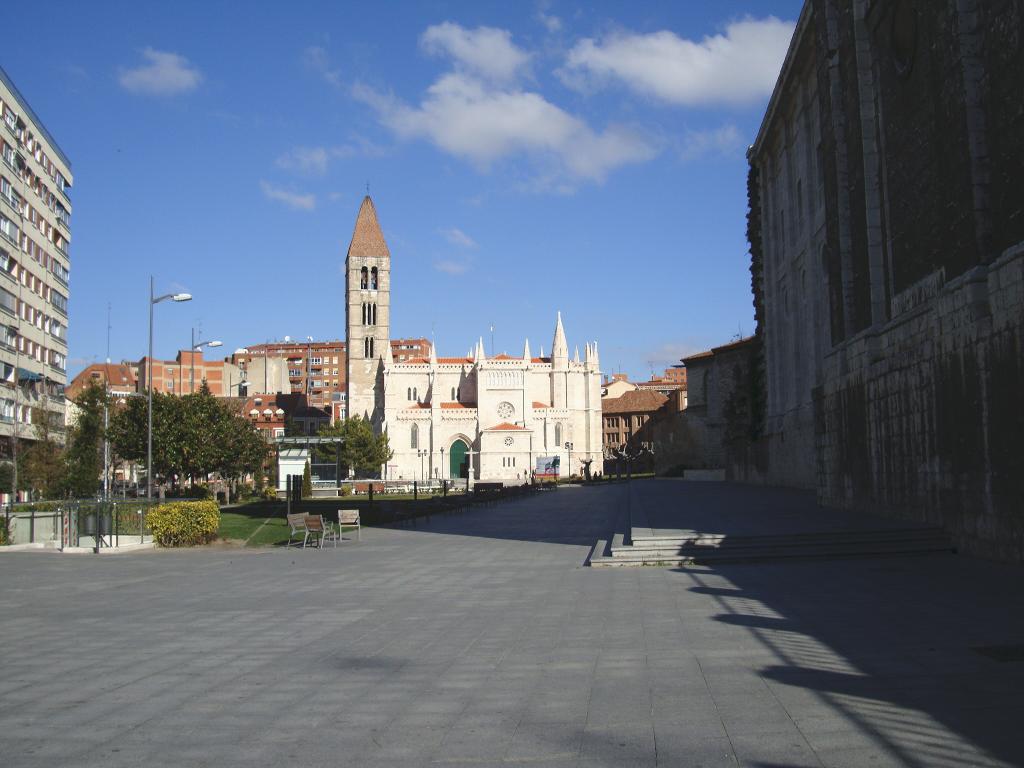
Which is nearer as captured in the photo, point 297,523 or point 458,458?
point 297,523

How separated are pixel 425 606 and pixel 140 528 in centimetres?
1191

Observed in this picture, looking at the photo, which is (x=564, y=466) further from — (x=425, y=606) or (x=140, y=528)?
(x=425, y=606)

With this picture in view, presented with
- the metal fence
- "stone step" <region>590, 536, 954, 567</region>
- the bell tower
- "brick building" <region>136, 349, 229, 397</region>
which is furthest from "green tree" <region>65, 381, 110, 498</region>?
"brick building" <region>136, 349, 229, 397</region>

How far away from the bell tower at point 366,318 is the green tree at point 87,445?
5681cm

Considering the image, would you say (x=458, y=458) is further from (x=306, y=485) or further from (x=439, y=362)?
(x=306, y=485)

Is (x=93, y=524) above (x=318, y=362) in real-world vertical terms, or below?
below

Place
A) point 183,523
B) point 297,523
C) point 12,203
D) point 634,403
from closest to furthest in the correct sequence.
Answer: point 297,523, point 183,523, point 12,203, point 634,403

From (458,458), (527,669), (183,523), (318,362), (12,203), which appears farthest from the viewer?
(318,362)

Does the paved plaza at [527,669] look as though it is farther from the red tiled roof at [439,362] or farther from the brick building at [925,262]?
the red tiled roof at [439,362]

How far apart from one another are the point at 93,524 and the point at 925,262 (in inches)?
685

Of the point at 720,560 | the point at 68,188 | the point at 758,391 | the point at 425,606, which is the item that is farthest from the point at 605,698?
the point at 68,188

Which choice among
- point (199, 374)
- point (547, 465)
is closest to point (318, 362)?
point (199, 374)

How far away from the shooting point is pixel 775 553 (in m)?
14.4

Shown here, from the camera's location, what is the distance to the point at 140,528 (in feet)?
65.9
